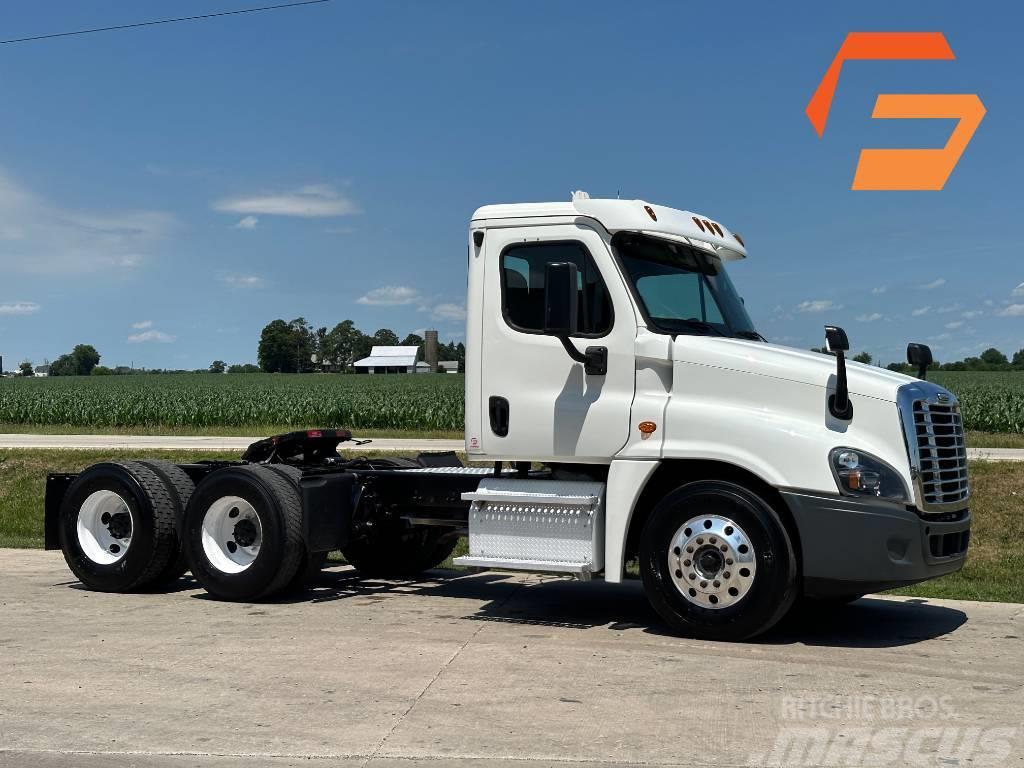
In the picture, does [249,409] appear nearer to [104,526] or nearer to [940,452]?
[104,526]

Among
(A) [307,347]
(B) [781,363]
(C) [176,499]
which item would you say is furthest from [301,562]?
(A) [307,347]

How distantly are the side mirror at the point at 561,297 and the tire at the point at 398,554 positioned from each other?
3.46 m

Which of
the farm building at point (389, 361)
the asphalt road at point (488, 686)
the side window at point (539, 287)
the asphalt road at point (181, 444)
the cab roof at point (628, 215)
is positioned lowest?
the asphalt road at point (488, 686)

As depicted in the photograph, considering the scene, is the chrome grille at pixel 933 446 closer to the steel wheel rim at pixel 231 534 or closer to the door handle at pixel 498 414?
the door handle at pixel 498 414

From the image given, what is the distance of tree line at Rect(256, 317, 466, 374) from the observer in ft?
404

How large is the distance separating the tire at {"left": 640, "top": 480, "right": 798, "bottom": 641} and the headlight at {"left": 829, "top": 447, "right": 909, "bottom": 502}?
1.65 feet

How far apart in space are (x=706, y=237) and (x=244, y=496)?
→ 416cm

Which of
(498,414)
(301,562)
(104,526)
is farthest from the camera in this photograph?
(104,526)

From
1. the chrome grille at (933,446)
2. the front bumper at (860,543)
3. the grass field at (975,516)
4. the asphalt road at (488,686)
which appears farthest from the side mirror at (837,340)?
the grass field at (975,516)

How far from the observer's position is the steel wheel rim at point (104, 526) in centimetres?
1069

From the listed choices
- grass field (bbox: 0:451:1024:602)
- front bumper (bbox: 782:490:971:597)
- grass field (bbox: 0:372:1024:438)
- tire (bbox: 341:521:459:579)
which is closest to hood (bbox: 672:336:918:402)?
front bumper (bbox: 782:490:971:597)

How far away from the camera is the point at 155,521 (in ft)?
34.0

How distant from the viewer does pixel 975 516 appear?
15141 mm

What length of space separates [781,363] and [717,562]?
1.40m
